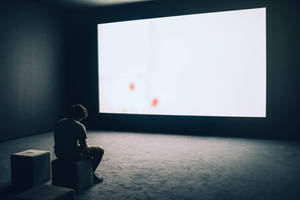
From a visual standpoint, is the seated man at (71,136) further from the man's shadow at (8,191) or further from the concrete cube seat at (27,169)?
the man's shadow at (8,191)

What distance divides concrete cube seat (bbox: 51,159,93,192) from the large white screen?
354 cm

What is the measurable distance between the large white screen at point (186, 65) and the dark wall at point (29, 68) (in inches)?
46.5

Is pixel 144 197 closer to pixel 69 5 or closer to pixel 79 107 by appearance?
pixel 79 107

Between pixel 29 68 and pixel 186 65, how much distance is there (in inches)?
139

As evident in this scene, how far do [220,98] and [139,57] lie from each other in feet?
6.91

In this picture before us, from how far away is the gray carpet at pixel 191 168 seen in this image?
2738mm

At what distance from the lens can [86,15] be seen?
23.0ft

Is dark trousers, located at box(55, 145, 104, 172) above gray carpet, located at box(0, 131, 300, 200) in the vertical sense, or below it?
above

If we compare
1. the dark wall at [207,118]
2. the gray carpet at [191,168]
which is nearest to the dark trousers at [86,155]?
the gray carpet at [191,168]

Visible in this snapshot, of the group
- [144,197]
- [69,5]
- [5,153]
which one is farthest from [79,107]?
[69,5]

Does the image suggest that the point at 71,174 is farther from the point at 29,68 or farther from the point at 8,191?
the point at 29,68

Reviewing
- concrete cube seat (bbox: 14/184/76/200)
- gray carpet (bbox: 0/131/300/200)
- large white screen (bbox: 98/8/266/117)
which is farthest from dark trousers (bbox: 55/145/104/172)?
large white screen (bbox: 98/8/266/117)

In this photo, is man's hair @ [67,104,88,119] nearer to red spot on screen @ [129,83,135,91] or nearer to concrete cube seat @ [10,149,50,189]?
concrete cube seat @ [10,149,50,189]

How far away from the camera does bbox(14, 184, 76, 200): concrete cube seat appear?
1988 millimetres
